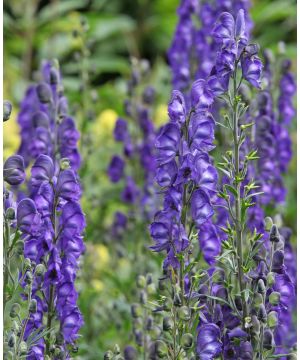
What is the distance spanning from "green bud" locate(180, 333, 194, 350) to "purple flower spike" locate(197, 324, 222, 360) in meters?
0.03

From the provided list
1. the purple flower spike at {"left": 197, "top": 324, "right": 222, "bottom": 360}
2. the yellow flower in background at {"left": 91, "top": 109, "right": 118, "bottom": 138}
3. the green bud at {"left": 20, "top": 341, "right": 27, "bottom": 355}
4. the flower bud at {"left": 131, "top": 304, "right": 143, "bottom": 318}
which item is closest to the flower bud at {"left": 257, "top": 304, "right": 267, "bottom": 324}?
the purple flower spike at {"left": 197, "top": 324, "right": 222, "bottom": 360}

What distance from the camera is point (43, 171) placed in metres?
2.90

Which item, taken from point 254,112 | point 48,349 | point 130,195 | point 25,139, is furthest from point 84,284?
point 48,349

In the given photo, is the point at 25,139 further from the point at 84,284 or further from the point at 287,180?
the point at 287,180

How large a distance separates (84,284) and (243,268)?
2.35 metres

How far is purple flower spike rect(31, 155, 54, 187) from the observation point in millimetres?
2887

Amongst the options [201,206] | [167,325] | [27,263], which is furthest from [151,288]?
[27,263]

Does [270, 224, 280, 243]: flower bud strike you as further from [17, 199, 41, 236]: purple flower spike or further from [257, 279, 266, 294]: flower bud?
[17, 199, 41, 236]: purple flower spike

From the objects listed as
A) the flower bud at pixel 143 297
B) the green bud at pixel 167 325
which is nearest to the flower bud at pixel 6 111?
the green bud at pixel 167 325

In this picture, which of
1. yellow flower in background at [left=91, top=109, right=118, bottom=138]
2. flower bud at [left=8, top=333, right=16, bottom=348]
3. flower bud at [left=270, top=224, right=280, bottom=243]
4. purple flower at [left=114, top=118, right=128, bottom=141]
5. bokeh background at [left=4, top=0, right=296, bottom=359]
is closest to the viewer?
flower bud at [left=8, top=333, right=16, bottom=348]

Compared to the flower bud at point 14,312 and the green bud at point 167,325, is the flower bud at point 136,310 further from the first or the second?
the flower bud at point 14,312

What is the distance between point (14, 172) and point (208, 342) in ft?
2.66

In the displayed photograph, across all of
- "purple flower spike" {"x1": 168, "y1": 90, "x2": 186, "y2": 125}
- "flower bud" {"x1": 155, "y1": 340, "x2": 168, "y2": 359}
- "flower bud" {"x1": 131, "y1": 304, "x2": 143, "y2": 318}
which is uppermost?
"purple flower spike" {"x1": 168, "y1": 90, "x2": 186, "y2": 125}

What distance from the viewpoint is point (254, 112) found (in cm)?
402
